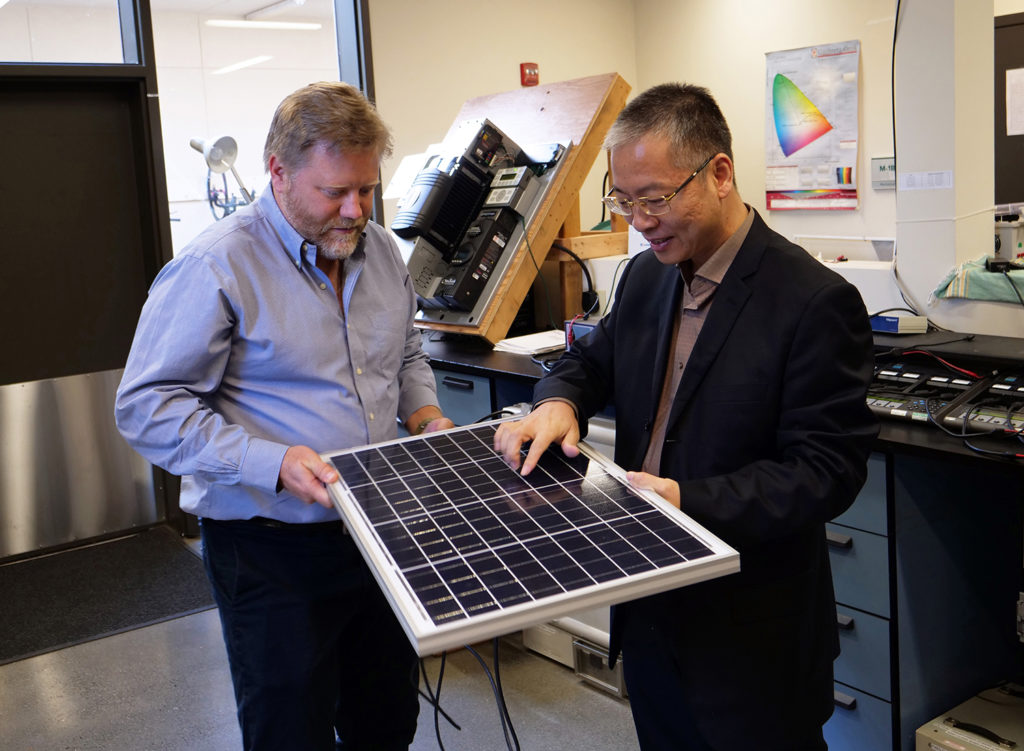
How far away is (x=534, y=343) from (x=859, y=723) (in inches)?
60.9

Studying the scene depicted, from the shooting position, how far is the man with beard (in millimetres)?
1562

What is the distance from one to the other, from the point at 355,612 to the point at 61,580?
2783 millimetres

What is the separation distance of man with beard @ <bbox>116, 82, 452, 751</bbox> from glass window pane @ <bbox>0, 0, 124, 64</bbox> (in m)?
3.04

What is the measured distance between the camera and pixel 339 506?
55.0 inches

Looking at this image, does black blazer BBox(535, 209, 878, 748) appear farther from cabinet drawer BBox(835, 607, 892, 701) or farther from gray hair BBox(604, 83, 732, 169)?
cabinet drawer BBox(835, 607, 892, 701)

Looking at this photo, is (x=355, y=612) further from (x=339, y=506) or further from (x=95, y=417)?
(x=95, y=417)

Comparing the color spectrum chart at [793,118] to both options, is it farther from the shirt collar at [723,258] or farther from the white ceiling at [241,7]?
the shirt collar at [723,258]

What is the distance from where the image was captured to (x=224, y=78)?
4.79 metres

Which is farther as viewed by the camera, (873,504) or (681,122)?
(873,504)

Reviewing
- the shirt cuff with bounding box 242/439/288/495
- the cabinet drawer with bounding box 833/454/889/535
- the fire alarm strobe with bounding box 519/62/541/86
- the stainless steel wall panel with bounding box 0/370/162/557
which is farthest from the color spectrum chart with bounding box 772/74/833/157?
the shirt cuff with bounding box 242/439/288/495

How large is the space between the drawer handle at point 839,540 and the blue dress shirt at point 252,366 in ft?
3.53

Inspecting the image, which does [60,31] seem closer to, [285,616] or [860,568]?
[285,616]

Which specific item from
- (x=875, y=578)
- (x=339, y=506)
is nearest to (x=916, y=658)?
(x=875, y=578)

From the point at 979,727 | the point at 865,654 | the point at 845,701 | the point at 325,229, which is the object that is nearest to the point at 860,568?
the point at 865,654
